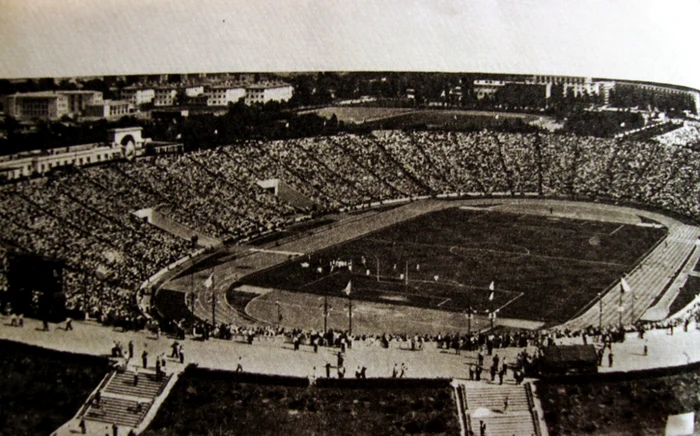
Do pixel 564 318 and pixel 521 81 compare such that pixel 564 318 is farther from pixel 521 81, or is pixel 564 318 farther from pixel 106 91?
pixel 521 81

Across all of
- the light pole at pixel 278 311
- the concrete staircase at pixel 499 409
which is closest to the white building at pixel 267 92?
the light pole at pixel 278 311

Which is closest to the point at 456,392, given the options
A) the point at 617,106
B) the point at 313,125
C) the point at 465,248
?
the point at 465,248

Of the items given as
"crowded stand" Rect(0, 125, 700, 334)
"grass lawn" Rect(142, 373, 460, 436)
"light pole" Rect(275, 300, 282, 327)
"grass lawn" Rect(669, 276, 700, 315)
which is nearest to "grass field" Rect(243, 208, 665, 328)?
"light pole" Rect(275, 300, 282, 327)

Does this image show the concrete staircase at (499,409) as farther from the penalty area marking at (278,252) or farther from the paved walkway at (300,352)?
→ the penalty area marking at (278,252)

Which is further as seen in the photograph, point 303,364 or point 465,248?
point 465,248

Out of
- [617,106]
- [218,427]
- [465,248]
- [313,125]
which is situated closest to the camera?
[218,427]

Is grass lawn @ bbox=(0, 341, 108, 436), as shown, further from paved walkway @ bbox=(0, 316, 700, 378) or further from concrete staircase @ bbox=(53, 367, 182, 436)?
paved walkway @ bbox=(0, 316, 700, 378)
